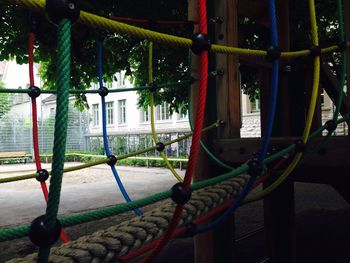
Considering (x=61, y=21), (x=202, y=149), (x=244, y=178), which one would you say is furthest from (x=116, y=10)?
(x=61, y=21)

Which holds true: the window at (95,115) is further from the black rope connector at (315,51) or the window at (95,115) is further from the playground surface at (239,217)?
the black rope connector at (315,51)

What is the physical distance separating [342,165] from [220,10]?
1.14 meters

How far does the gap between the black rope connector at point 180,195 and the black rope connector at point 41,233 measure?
33 cm

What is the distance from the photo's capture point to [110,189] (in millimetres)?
7434

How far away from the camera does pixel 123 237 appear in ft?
2.98

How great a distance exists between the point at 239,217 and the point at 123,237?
423 centimetres

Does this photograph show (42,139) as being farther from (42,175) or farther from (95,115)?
(42,175)

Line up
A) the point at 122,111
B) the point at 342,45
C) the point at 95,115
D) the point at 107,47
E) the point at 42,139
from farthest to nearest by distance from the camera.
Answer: the point at 95,115, the point at 122,111, the point at 42,139, the point at 107,47, the point at 342,45

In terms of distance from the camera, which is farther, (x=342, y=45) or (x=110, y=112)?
(x=110, y=112)

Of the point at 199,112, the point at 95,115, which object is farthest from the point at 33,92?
the point at 95,115

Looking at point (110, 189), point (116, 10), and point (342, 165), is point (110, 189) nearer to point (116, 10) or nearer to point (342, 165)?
point (116, 10)

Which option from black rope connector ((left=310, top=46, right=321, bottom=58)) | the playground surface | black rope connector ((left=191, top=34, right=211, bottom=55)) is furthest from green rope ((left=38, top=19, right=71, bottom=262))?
the playground surface

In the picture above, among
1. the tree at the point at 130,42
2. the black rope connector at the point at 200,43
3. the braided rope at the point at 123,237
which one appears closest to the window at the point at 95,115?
the tree at the point at 130,42

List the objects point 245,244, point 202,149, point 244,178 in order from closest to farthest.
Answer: point 244,178, point 202,149, point 245,244
